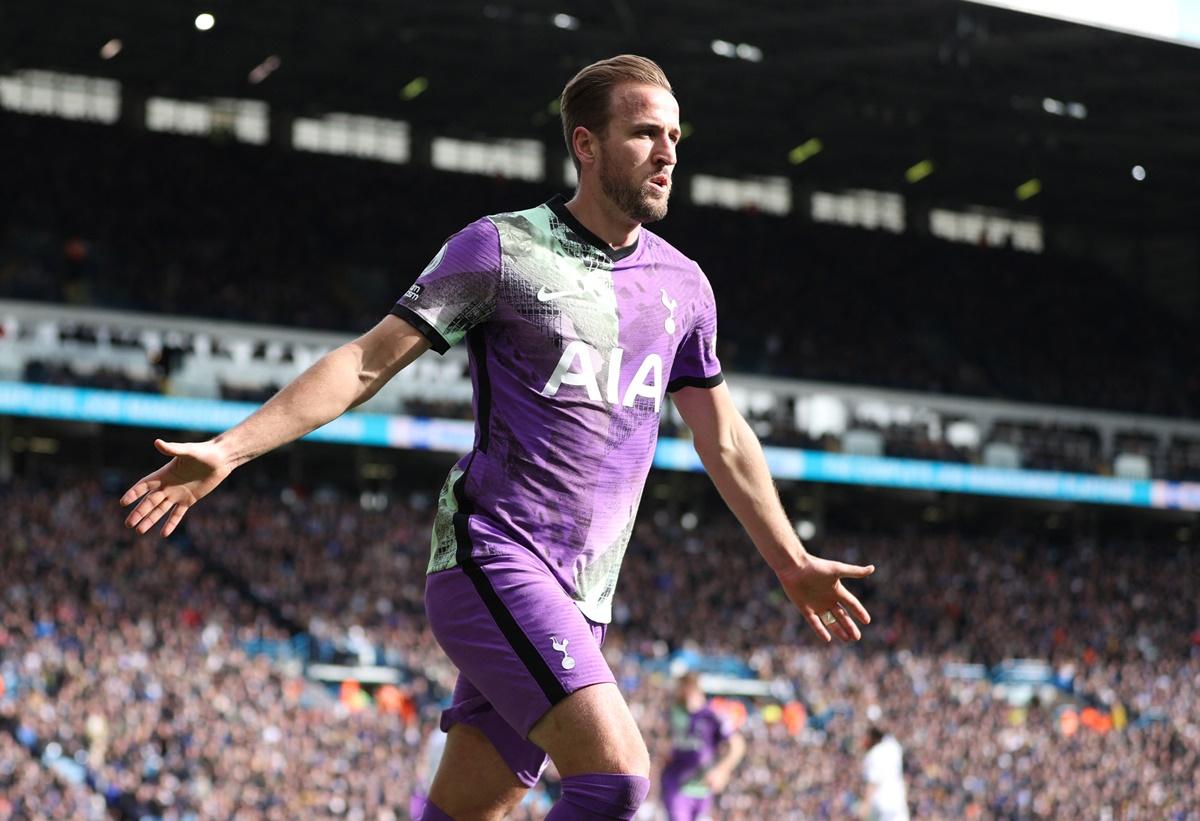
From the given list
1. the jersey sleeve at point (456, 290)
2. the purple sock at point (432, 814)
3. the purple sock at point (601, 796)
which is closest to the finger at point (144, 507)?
the jersey sleeve at point (456, 290)

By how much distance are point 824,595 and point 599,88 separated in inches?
55.1

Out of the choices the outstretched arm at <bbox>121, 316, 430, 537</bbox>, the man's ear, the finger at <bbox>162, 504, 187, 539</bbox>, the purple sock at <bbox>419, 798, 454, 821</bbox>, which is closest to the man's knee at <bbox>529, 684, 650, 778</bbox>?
the purple sock at <bbox>419, 798, 454, 821</bbox>

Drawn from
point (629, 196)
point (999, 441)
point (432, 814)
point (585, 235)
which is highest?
point (629, 196)

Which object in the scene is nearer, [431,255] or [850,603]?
[850,603]

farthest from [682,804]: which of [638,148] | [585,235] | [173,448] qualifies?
[173,448]

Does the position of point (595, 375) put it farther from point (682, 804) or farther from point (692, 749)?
point (682, 804)

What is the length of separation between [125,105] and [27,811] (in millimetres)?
29608

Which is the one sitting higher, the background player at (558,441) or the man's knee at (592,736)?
the background player at (558,441)

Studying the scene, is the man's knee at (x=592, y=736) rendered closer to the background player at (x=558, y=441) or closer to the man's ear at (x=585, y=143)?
the background player at (x=558, y=441)

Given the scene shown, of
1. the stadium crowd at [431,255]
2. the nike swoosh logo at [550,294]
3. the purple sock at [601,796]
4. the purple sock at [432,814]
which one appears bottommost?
the stadium crowd at [431,255]

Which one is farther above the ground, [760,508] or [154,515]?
[154,515]

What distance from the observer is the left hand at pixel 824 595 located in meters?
4.44

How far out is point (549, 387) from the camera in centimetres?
417

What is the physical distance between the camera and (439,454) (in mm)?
39406
